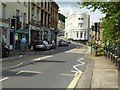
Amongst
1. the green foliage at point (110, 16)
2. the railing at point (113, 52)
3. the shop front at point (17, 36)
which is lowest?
the railing at point (113, 52)

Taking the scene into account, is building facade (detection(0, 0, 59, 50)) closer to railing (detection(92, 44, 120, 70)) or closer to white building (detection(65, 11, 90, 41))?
railing (detection(92, 44, 120, 70))

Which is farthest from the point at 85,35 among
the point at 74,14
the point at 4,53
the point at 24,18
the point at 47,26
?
the point at 4,53

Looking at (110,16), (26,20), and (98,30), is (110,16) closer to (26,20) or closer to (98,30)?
(98,30)

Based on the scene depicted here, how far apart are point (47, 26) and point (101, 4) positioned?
192 ft

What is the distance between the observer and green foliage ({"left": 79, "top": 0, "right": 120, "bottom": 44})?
14234 mm

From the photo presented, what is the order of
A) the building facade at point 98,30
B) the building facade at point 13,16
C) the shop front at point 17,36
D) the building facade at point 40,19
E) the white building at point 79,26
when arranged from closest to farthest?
the building facade at point 98,30
the building facade at point 13,16
the shop front at point 17,36
the building facade at point 40,19
the white building at point 79,26

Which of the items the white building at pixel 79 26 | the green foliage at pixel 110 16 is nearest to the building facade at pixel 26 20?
the green foliage at pixel 110 16

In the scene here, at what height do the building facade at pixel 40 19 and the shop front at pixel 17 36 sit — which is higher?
the building facade at pixel 40 19

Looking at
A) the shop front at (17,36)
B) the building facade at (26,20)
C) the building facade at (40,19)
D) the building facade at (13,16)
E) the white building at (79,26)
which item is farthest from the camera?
the white building at (79,26)

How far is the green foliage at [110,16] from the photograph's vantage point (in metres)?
14.2

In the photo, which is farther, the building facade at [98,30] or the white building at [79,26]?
the white building at [79,26]

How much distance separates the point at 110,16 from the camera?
48.3ft

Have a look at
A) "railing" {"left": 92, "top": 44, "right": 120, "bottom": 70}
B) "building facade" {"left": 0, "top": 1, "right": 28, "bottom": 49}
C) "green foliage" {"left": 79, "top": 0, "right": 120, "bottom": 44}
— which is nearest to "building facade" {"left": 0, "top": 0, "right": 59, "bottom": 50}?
"building facade" {"left": 0, "top": 1, "right": 28, "bottom": 49}

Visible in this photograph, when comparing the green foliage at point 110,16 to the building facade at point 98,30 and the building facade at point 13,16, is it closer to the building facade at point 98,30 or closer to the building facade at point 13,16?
the building facade at point 98,30
